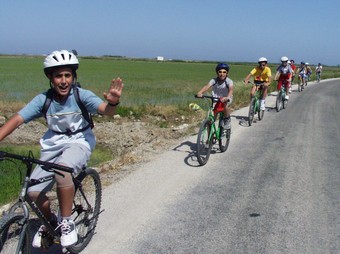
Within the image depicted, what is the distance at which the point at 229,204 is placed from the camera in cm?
536

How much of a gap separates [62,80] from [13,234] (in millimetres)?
1384

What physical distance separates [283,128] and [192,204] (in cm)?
697

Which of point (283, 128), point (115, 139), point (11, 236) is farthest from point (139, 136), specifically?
point (11, 236)

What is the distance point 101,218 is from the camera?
15.8 ft

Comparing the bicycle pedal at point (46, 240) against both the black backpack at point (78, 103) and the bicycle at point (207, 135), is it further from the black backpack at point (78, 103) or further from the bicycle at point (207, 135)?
the bicycle at point (207, 135)

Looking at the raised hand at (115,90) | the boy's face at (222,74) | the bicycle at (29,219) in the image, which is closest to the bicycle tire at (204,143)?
the boy's face at (222,74)

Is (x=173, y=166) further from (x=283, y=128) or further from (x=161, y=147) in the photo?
(x=283, y=128)

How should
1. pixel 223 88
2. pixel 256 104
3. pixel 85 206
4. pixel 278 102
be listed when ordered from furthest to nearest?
pixel 278 102 < pixel 256 104 < pixel 223 88 < pixel 85 206

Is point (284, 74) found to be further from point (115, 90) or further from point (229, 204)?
point (115, 90)

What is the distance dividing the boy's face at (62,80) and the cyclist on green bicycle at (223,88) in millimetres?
4300

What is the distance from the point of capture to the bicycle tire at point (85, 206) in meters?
3.93

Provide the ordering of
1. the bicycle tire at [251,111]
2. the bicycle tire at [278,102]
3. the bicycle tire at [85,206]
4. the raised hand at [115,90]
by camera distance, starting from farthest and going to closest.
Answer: the bicycle tire at [278,102] < the bicycle tire at [251,111] < the bicycle tire at [85,206] < the raised hand at [115,90]

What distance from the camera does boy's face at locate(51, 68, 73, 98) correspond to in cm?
351

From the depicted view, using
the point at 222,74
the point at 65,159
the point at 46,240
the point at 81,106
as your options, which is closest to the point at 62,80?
the point at 81,106
